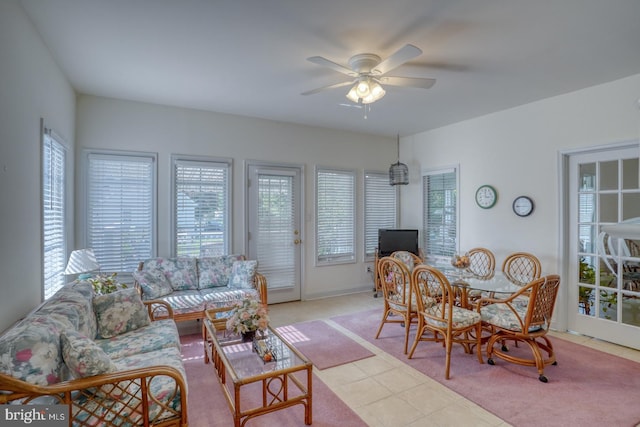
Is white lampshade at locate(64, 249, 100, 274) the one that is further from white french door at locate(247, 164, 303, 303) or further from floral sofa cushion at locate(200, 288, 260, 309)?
white french door at locate(247, 164, 303, 303)

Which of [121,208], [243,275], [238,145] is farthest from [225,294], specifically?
[238,145]

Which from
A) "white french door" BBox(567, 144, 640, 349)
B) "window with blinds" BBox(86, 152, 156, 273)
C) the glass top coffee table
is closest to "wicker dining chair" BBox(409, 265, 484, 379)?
the glass top coffee table

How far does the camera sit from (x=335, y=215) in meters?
5.54

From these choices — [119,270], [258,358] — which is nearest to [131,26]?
[258,358]

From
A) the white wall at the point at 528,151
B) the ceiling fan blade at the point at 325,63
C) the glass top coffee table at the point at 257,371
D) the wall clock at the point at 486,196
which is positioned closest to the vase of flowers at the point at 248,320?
the glass top coffee table at the point at 257,371

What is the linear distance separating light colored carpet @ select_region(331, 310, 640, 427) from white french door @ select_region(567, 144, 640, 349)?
44cm

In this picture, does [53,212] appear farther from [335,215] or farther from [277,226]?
[335,215]

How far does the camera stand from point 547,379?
273 cm

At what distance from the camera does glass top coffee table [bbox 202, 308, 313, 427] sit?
2.01 m

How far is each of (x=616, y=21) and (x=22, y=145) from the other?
4.31 m

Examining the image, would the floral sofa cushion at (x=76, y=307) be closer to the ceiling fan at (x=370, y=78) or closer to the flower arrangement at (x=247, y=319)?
the flower arrangement at (x=247, y=319)

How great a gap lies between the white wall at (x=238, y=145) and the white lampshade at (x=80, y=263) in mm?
982

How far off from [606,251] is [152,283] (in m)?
5.03

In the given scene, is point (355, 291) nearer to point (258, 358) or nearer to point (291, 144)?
point (291, 144)
